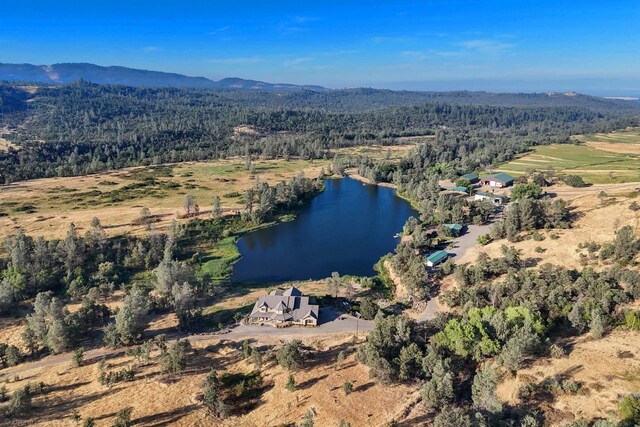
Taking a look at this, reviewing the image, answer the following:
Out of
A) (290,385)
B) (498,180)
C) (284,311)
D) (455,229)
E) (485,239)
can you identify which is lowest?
(290,385)

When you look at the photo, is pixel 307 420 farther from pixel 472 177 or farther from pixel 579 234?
pixel 472 177

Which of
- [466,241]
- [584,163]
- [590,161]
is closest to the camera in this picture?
[466,241]

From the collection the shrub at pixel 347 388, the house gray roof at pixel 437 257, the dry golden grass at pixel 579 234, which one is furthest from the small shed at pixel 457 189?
the shrub at pixel 347 388

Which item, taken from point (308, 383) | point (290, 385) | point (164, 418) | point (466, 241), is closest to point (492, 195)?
point (466, 241)

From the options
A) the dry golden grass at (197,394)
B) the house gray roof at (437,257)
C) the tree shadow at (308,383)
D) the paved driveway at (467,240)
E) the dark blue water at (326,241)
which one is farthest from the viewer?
the paved driveway at (467,240)

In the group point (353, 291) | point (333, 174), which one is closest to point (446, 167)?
point (333, 174)

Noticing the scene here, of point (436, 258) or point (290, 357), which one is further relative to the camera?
point (436, 258)

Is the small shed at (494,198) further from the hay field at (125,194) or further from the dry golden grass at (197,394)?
the dry golden grass at (197,394)
